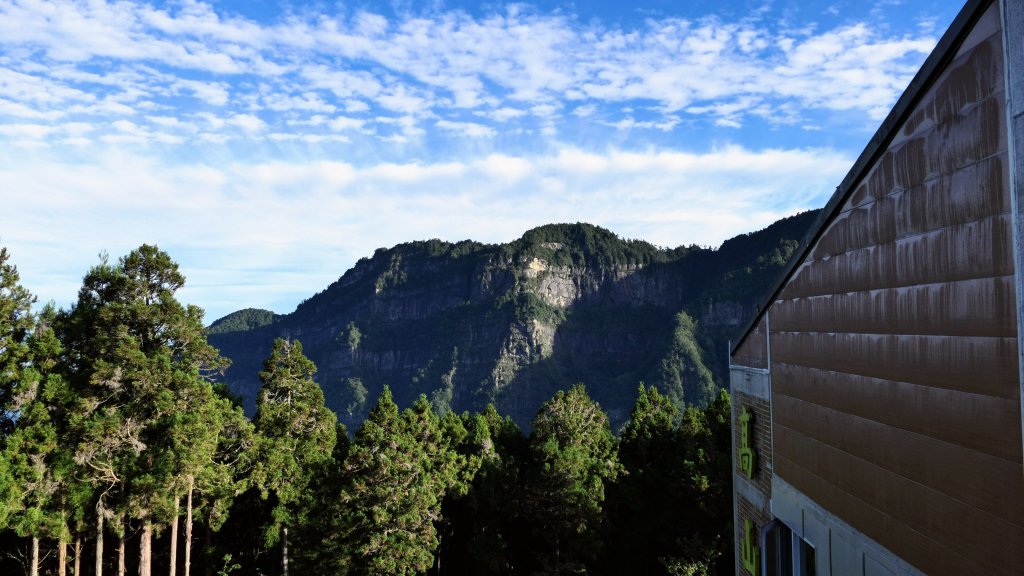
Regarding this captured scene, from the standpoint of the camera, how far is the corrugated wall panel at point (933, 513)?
358cm

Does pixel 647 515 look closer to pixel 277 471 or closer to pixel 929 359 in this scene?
pixel 277 471

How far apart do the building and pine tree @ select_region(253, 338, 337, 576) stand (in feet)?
79.4

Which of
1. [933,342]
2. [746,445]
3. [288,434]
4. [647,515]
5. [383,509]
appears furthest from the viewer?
[647,515]

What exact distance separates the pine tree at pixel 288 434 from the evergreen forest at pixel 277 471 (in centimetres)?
10

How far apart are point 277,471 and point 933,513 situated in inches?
1099

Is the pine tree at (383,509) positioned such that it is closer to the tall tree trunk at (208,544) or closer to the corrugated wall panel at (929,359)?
the tall tree trunk at (208,544)

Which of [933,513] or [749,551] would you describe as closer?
[933,513]

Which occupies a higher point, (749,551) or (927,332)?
(927,332)

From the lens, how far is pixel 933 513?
4.25 meters

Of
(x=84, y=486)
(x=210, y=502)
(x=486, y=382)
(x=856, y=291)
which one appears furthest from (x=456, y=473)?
(x=486, y=382)

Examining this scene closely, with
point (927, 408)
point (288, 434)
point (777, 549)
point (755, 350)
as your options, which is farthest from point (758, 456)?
point (288, 434)

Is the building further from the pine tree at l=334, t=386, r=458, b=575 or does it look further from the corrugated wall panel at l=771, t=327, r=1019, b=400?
the pine tree at l=334, t=386, r=458, b=575

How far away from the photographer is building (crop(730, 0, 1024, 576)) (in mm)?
3561

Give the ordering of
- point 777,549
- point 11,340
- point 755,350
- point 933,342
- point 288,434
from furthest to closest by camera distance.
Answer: point 288,434
point 11,340
point 755,350
point 777,549
point 933,342
